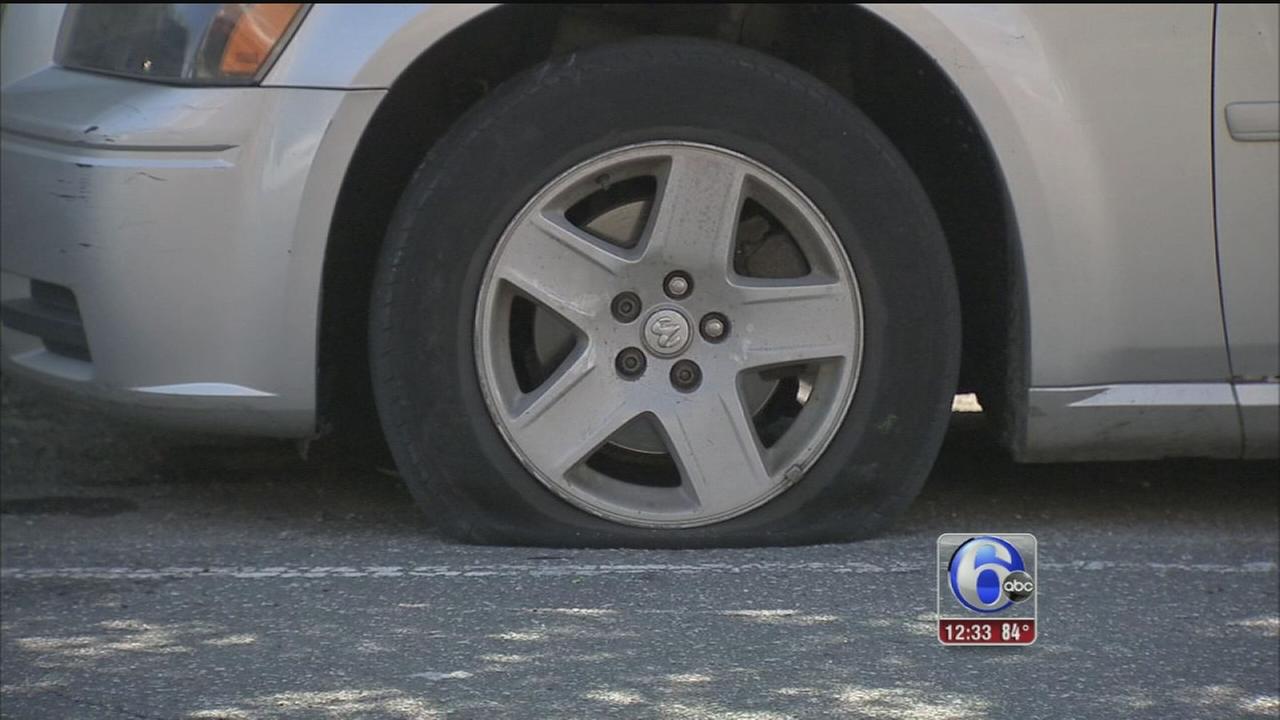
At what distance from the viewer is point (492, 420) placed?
310cm

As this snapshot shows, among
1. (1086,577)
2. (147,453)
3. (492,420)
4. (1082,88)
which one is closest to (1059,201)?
(1082,88)

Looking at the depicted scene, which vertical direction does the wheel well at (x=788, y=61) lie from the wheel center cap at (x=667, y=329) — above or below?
above

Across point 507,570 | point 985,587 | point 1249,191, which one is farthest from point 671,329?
point 1249,191

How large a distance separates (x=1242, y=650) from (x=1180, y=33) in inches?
41.5

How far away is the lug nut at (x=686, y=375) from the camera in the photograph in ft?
10.2

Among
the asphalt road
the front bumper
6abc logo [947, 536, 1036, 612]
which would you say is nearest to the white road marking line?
the asphalt road

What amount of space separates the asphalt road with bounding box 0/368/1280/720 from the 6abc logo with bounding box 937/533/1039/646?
0.21 feet

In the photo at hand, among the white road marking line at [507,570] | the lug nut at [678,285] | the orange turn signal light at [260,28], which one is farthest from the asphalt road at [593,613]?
the orange turn signal light at [260,28]

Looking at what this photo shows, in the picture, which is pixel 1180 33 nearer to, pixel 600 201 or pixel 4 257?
pixel 600 201

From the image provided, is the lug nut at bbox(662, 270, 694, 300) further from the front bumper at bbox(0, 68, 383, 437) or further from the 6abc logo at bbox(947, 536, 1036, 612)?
the 6abc logo at bbox(947, 536, 1036, 612)

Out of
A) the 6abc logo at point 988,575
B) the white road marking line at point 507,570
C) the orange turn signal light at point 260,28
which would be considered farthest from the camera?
the white road marking line at point 507,570

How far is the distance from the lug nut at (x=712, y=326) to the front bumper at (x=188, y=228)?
0.68 metres

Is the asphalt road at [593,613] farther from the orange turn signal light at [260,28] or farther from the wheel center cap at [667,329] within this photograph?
the orange turn signal light at [260,28]

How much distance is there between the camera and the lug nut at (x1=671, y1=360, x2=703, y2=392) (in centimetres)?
311
